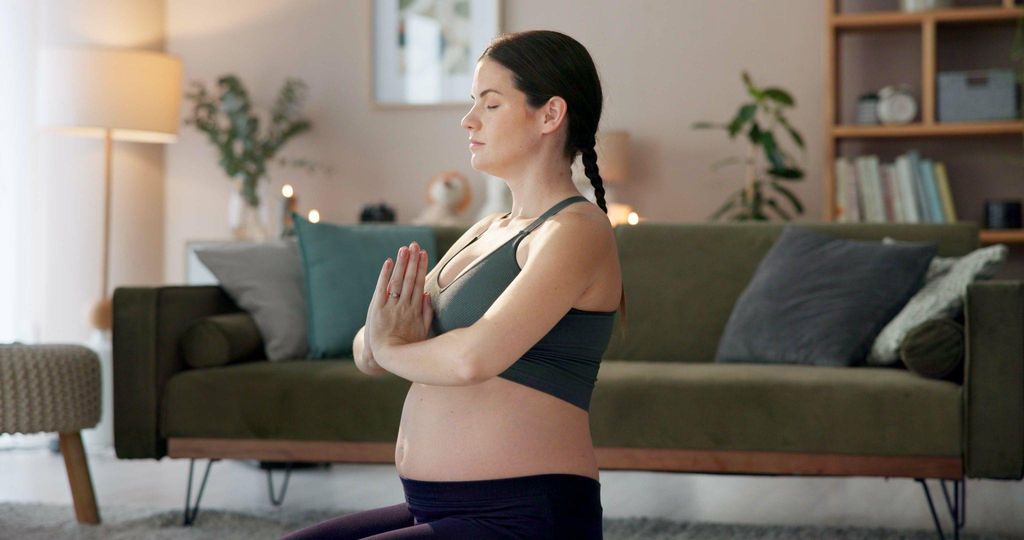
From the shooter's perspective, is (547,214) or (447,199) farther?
(447,199)

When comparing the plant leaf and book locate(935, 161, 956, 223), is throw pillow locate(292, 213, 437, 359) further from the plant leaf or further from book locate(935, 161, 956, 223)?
book locate(935, 161, 956, 223)

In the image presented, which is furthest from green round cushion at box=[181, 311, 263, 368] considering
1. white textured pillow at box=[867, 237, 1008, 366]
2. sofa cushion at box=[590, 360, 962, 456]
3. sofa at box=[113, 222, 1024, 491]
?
white textured pillow at box=[867, 237, 1008, 366]

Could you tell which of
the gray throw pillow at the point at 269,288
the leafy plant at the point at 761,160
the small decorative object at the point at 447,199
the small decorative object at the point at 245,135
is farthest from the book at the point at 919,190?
the small decorative object at the point at 245,135

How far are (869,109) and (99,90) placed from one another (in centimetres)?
310

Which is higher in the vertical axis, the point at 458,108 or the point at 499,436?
the point at 458,108

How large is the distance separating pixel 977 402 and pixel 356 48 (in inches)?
146

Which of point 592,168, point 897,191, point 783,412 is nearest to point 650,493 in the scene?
point 783,412

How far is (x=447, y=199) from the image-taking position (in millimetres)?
5242

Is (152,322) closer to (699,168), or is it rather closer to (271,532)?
(271,532)

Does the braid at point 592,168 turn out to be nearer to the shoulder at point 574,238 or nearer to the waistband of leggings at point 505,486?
the shoulder at point 574,238

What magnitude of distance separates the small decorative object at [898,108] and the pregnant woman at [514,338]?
376cm

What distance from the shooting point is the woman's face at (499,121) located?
133 cm

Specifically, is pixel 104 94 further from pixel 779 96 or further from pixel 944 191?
pixel 944 191

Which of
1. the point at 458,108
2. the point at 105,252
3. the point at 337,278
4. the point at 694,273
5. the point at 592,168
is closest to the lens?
the point at 592,168
